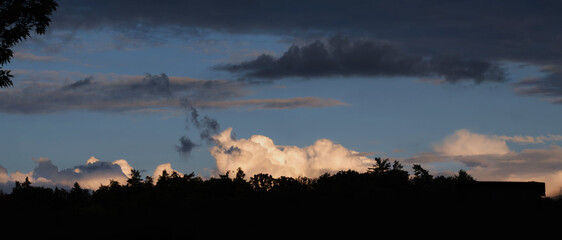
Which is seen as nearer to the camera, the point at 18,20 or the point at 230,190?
the point at 18,20

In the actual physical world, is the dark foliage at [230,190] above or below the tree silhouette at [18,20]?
below

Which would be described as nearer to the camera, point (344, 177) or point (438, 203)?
point (438, 203)

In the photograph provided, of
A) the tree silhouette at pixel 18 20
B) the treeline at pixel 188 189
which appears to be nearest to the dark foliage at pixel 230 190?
the treeline at pixel 188 189

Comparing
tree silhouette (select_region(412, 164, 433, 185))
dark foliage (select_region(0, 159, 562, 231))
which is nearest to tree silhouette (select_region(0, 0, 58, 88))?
dark foliage (select_region(0, 159, 562, 231))

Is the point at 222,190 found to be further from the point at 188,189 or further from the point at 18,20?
the point at 18,20

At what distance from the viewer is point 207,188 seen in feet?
188

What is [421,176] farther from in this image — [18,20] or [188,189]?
[18,20]

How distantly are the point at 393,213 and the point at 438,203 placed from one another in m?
3.97

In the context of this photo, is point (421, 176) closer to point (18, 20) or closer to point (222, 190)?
point (222, 190)

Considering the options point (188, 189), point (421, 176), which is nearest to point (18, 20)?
point (188, 189)

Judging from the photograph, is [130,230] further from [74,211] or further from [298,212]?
[74,211]

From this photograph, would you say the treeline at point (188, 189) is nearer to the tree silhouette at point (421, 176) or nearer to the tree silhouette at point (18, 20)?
the tree silhouette at point (421, 176)

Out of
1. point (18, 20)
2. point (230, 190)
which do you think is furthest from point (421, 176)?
point (18, 20)

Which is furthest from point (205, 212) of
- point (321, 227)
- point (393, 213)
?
point (393, 213)
